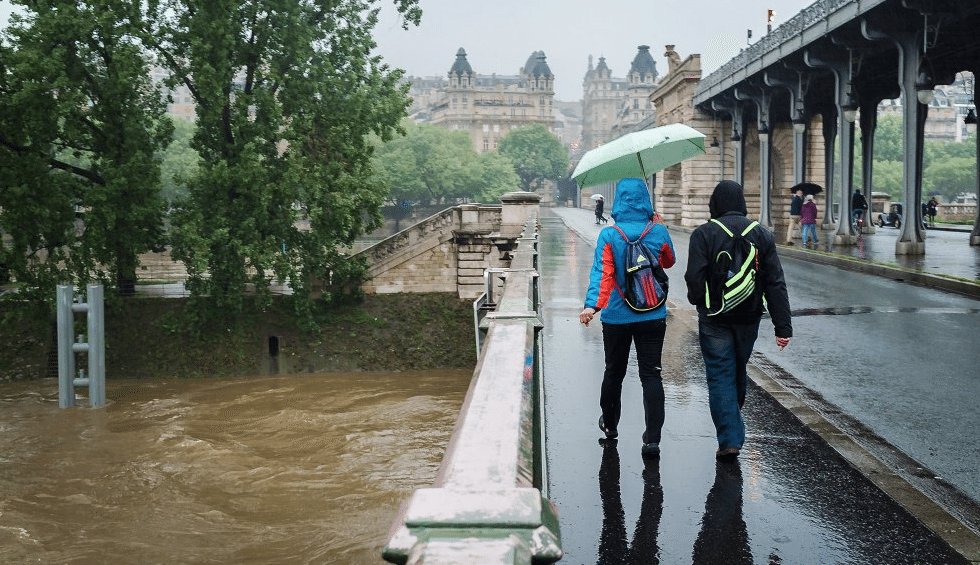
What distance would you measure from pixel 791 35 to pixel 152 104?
2115 centimetres

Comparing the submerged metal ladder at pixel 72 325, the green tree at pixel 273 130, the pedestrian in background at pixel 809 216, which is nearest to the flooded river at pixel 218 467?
the submerged metal ladder at pixel 72 325

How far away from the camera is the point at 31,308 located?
101 ft

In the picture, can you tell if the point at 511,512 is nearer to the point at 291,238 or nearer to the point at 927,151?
the point at 291,238

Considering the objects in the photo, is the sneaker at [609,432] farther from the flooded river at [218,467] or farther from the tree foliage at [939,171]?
the tree foliage at [939,171]

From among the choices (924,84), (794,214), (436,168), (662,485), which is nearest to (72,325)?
(924,84)

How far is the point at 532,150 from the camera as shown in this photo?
506 ft

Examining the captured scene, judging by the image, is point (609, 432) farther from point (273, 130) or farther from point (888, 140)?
point (888, 140)

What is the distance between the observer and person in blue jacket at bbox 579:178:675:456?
257 inches

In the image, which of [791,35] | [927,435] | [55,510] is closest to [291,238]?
[55,510]

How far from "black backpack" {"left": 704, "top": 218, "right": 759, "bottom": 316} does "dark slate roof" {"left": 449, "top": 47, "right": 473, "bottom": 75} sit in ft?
589

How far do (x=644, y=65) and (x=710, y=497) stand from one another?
190379mm

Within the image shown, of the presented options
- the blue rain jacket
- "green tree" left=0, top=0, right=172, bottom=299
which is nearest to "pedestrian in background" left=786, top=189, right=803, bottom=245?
"green tree" left=0, top=0, right=172, bottom=299

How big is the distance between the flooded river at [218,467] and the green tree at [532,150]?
121 meters

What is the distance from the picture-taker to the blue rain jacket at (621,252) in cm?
652
